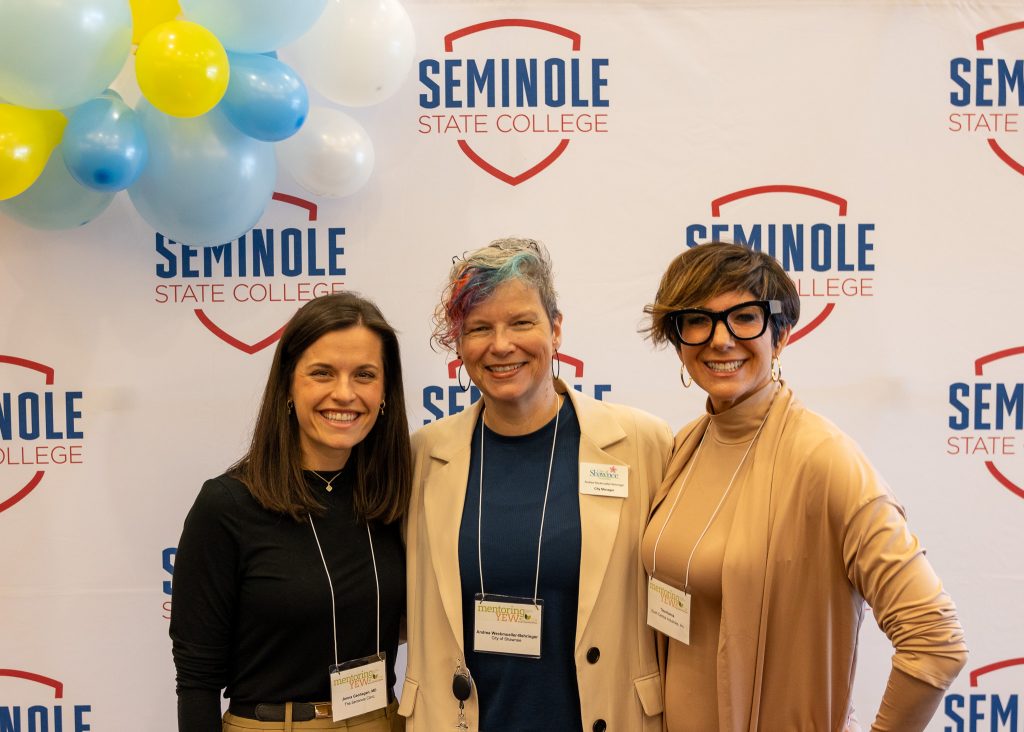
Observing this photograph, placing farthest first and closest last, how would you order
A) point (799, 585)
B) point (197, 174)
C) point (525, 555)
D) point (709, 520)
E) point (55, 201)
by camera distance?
point (55, 201), point (197, 174), point (525, 555), point (709, 520), point (799, 585)

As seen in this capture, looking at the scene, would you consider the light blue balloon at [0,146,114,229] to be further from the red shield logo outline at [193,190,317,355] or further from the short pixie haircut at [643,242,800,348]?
the short pixie haircut at [643,242,800,348]

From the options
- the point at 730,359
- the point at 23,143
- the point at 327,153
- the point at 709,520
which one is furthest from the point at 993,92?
the point at 23,143

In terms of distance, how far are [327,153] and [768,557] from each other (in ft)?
5.16

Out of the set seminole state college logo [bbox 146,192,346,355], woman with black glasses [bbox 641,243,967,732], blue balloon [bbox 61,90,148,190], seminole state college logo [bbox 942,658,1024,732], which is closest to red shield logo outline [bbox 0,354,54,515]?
seminole state college logo [bbox 146,192,346,355]

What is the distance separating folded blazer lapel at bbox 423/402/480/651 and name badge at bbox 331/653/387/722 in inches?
8.0

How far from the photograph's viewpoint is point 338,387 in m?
1.88

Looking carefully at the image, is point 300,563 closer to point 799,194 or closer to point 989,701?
point 799,194

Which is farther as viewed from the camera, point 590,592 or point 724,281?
point 590,592

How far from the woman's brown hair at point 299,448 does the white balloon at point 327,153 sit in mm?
581

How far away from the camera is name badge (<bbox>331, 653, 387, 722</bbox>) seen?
1.83 metres

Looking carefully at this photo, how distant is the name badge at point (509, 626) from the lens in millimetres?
1813

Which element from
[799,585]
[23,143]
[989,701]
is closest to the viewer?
[799,585]

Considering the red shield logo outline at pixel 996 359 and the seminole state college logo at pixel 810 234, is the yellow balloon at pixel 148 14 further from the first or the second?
the red shield logo outline at pixel 996 359

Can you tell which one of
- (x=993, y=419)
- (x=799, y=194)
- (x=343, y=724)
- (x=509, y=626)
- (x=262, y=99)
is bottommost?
(x=343, y=724)
